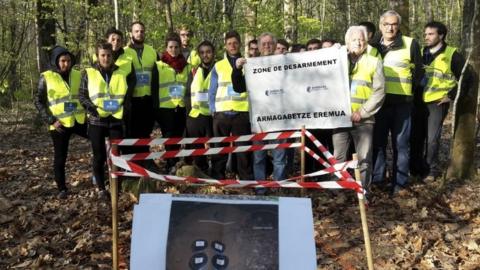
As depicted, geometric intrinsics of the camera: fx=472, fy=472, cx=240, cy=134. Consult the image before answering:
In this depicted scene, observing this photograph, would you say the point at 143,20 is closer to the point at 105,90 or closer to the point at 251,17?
the point at 251,17

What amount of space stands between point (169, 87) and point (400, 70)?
3715 mm

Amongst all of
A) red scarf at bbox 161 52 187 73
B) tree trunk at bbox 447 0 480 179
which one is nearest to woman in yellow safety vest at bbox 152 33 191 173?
red scarf at bbox 161 52 187 73

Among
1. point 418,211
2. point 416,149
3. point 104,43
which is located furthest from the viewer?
point 416,149

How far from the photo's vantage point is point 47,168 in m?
9.65

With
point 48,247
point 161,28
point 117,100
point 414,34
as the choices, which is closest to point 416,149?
point 117,100

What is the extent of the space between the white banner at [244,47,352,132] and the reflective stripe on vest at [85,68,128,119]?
73.2 inches

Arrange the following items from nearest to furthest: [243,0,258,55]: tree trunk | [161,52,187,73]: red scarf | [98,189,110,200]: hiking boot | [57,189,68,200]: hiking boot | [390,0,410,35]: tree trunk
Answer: [98,189,110,200]: hiking boot
[57,189,68,200]: hiking boot
[161,52,187,73]: red scarf
[390,0,410,35]: tree trunk
[243,0,258,55]: tree trunk

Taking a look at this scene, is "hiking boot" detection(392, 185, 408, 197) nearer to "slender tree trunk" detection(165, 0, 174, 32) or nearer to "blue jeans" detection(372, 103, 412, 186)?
"blue jeans" detection(372, 103, 412, 186)

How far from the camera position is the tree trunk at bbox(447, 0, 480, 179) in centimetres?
687

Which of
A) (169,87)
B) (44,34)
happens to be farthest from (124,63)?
(44,34)

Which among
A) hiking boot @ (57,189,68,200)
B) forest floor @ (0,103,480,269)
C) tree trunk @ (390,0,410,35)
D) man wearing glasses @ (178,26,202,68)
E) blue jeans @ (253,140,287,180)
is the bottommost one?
forest floor @ (0,103,480,269)

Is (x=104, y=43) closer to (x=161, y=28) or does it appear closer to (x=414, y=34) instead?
(x=161, y=28)

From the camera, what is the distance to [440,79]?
756 cm

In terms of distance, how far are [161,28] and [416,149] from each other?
681cm
